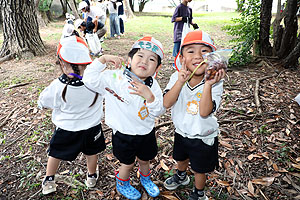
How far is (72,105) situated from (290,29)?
17.4 feet

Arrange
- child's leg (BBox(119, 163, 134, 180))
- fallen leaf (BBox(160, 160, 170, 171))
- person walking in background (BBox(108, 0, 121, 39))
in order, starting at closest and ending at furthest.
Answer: child's leg (BBox(119, 163, 134, 180)), fallen leaf (BBox(160, 160, 170, 171)), person walking in background (BBox(108, 0, 121, 39))

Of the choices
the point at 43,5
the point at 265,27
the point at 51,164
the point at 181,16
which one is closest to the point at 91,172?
the point at 51,164

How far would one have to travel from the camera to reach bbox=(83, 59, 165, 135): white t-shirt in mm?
1956

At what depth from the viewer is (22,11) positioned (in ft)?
20.1

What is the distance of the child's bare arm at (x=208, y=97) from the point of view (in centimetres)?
168

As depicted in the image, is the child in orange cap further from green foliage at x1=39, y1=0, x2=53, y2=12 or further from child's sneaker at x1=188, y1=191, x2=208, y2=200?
green foliage at x1=39, y1=0, x2=53, y2=12

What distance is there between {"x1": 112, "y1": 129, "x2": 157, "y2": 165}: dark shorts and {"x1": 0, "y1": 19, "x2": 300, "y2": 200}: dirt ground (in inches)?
24.6

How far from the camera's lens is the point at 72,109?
221cm

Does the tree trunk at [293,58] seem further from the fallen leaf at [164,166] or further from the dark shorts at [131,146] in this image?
the dark shorts at [131,146]

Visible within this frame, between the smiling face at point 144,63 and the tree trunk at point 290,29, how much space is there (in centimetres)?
452

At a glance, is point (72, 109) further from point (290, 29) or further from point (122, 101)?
point (290, 29)

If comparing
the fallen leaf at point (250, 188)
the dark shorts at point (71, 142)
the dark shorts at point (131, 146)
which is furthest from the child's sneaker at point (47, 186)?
the fallen leaf at point (250, 188)

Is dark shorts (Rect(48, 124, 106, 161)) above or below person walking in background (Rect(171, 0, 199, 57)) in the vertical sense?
below

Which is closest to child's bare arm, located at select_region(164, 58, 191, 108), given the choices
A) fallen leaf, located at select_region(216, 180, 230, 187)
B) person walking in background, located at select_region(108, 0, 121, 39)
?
fallen leaf, located at select_region(216, 180, 230, 187)
